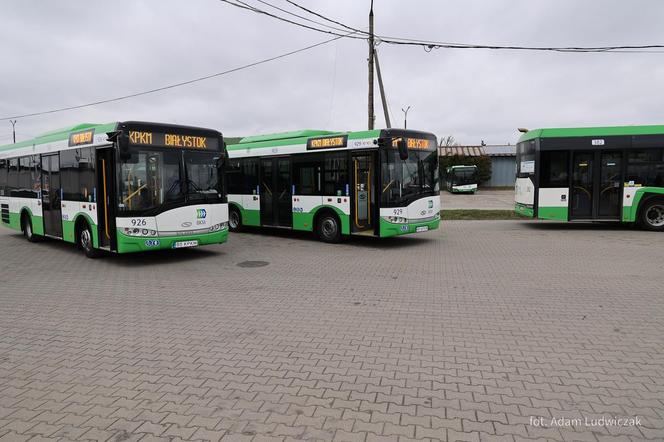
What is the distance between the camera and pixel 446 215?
2175cm

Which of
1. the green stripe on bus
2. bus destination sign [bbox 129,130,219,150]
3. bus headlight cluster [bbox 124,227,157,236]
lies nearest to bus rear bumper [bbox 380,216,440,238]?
bus destination sign [bbox 129,130,219,150]

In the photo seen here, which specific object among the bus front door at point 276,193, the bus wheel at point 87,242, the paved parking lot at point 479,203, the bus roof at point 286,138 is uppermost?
the bus roof at point 286,138

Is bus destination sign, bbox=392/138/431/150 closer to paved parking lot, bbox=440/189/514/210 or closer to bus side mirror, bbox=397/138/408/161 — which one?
bus side mirror, bbox=397/138/408/161

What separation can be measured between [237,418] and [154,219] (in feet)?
23.6

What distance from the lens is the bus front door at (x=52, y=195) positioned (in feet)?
38.2

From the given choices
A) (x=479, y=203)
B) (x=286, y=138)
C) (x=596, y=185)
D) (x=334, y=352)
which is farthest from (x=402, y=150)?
(x=479, y=203)

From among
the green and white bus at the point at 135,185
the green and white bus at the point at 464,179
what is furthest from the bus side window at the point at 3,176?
the green and white bus at the point at 464,179

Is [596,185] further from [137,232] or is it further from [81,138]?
[81,138]

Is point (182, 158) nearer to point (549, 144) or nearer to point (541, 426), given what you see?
point (541, 426)

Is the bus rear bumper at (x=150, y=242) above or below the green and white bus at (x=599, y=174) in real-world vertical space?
below

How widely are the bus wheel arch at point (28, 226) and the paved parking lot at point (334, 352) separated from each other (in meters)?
4.61

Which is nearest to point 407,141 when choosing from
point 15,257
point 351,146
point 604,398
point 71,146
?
point 351,146

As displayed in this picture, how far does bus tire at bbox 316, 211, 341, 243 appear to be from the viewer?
42.3 ft

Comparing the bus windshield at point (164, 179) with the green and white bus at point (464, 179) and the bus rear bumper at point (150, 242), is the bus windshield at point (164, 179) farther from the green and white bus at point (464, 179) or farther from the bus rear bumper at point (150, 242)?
the green and white bus at point (464, 179)
